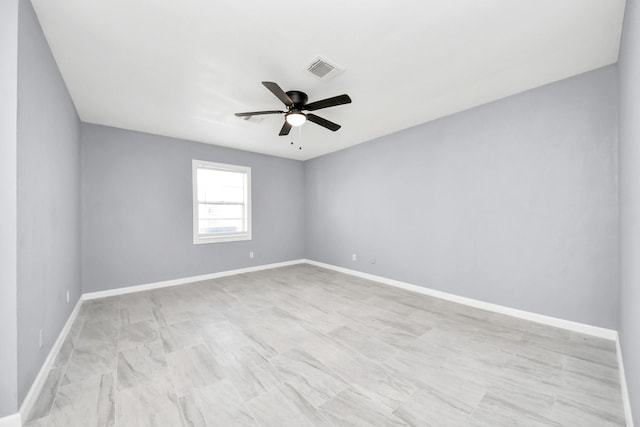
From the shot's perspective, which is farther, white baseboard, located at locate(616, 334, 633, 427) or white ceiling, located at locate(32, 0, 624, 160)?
white ceiling, located at locate(32, 0, 624, 160)

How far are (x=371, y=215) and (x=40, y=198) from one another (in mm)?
4263

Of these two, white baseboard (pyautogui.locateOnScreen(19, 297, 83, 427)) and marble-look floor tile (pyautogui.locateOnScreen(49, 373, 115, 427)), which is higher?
white baseboard (pyautogui.locateOnScreen(19, 297, 83, 427))

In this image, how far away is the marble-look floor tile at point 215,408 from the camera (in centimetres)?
146

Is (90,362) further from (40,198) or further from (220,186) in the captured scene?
(220,186)

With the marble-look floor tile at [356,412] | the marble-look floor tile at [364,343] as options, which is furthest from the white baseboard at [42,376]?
the marble-look floor tile at [364,343]

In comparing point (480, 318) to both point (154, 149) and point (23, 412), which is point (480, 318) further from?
point (154, 149)

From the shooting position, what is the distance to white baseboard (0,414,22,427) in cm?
138

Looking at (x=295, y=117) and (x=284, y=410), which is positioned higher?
(x=295, y=117)

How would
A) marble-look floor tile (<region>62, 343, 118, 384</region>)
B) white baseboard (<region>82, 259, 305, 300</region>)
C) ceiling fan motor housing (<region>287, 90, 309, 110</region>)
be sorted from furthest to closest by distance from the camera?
white baseboard (<region>82, 259, 305, 300</region>) → ceiling fan motor housing (<region>287, 90, 309, 110</region>) → marble-look floor tile (<region>62, 343, 118, 384</region>)

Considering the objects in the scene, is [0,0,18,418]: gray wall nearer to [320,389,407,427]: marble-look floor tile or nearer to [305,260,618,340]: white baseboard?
[320,389,407,427]: marble-look floor tile

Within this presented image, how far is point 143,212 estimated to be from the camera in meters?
4.17

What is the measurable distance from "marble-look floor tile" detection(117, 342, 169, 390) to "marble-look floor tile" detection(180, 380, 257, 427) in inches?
17.8

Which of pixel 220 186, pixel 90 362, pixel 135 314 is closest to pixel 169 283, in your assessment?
pixel 135 314

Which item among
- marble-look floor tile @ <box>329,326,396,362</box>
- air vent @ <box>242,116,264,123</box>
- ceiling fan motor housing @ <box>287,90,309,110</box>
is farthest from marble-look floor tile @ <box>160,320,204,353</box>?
air vent @ <box>242,116,264,123</box>
